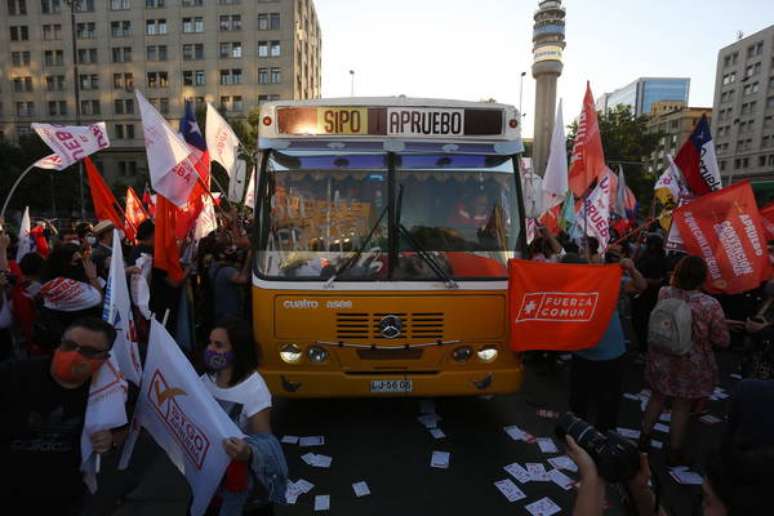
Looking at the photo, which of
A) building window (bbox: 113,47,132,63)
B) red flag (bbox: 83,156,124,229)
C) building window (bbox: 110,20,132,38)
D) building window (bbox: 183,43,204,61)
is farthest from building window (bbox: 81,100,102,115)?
red flag (bbox: 83,156,124,229)

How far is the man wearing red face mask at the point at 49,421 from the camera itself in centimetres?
228

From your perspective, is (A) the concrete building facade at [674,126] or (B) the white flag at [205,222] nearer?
(B) the white flag at [205,222]

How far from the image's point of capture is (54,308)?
4.48 metres

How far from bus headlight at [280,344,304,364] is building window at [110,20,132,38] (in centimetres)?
7001

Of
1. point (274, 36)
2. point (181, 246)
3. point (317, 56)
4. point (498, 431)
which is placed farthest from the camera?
point (317, 56)

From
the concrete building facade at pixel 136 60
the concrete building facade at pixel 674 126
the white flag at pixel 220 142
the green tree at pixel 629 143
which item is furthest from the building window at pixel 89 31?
the concrete building facade at pixel 674 126

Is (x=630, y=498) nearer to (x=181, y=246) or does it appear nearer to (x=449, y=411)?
(x=449, y=411)

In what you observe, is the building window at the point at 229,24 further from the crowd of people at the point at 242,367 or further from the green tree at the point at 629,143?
the crowd of people at the point at 242,367

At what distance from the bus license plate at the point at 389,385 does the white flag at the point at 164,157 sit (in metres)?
3.04

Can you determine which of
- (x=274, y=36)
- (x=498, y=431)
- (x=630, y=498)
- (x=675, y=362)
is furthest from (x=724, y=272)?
(x=274, y=36)

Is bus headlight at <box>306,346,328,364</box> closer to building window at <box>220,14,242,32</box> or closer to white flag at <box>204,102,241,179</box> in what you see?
white flag at <box>204,102,241,179</box>

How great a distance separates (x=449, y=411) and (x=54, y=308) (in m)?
4.19

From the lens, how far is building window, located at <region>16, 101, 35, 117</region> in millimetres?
61812

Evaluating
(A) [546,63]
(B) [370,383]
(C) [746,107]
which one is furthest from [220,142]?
(C) [746,107]
